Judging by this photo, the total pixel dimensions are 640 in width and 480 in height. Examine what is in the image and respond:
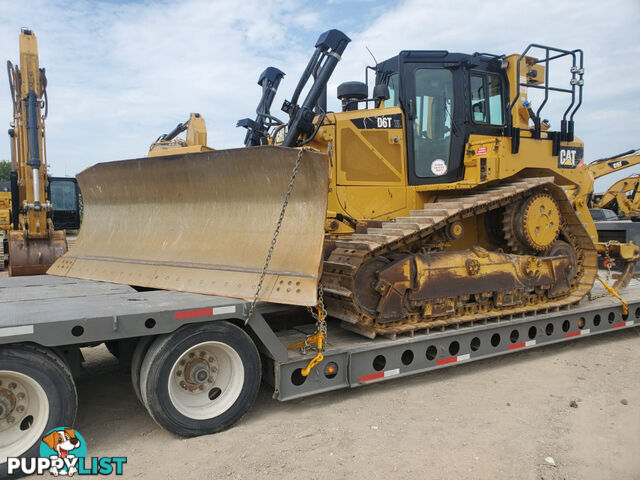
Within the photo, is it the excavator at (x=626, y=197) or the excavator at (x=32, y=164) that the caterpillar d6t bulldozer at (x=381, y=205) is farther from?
the excavator at (x=626, y=197)

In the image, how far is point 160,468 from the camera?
11.2 ft

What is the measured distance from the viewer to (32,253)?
A: 9.27 m

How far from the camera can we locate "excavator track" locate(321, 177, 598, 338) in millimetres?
4836

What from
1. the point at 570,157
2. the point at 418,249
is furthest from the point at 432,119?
the point at 570,157

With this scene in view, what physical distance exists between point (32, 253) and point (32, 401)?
6.73 metres

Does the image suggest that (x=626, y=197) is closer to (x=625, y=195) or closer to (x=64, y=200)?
(x=625, y=195)

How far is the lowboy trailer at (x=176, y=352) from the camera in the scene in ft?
11.0

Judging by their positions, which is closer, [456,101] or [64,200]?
[456,101]

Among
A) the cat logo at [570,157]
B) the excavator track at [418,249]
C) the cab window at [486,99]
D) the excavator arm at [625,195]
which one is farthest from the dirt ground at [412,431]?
the excavator arm at [625,195]

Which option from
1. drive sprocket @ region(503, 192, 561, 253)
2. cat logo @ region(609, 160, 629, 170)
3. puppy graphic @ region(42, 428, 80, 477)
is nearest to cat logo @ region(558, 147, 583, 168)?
drive sprocket @ region(503, 192, 561, 253)

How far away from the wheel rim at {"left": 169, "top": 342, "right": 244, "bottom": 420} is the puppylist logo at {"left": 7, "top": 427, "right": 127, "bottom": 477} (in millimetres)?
582

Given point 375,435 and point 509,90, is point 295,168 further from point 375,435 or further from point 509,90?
point 509,90

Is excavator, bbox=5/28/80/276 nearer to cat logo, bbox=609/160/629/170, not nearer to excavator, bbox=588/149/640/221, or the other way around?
cat logo, bbox=609/160/629/170

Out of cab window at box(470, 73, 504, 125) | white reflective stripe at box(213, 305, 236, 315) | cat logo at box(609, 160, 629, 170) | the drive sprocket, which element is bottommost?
white reflective stripe at box(213, 305, 236, 315)
